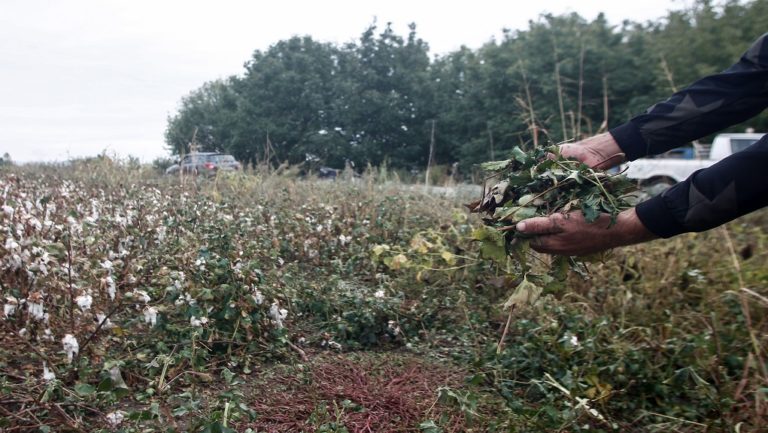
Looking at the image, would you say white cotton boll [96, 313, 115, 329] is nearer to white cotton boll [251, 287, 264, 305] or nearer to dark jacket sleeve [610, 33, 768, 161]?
white cotton boll [251, 287, 264, 305]

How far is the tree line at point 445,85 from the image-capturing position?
1733 centimetres

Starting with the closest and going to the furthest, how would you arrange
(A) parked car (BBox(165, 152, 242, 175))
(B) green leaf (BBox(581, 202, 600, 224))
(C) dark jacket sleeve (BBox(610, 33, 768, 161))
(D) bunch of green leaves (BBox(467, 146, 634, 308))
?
(B) green leaf (BBox(581, 202, 600, 224))
(D) bunch of green leaves (BBox(467, 146, 634, 308))
(C) dark jacket sleeve (BBox(610, 33, 768, 161))
(A) parked car (BBox(165, 152, 242, 175))

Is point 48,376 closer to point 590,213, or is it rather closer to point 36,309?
point 36,309

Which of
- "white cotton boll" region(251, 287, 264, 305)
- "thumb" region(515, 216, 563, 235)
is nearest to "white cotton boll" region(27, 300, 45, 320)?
"white cotton boll" region(251, 287, 264, 305)

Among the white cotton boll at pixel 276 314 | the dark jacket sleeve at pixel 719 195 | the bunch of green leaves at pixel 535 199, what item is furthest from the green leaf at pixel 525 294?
the white cotton boll at pixel 276 314

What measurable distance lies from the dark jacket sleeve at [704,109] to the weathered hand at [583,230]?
1.64 feet

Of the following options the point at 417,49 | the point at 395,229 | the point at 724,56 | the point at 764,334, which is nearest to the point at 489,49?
the point at 417,49

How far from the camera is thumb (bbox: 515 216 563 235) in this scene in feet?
5.62

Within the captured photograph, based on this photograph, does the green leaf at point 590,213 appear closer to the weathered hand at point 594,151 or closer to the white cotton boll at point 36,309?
the weathered hand at point 594,151

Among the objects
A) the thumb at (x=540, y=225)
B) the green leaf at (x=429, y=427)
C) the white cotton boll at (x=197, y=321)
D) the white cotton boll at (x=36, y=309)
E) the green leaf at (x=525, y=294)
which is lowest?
the green leaf at (x=429, y=427)

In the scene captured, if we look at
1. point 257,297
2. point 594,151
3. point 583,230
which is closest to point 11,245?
point 257,297

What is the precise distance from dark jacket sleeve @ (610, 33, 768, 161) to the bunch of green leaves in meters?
0.26

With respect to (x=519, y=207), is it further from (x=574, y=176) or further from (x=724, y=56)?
(x=724, y=56)

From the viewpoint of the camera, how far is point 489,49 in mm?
22734
